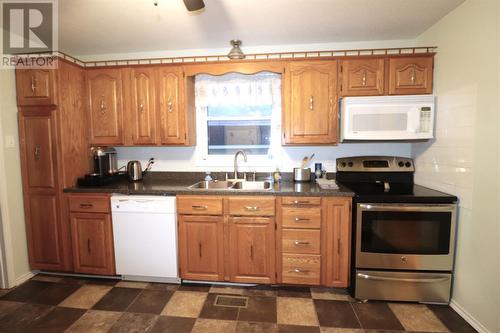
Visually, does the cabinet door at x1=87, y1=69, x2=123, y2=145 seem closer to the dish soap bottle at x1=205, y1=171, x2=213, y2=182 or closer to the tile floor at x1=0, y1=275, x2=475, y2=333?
the dish soap bottle at x1=205, y1=171, x2=213, y2=182

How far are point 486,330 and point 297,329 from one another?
126cm

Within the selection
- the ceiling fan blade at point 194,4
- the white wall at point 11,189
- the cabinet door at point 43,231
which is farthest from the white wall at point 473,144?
the white wall at point 11,189

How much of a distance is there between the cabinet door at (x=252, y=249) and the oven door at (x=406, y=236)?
0.74 metres

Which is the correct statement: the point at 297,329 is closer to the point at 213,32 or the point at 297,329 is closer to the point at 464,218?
the point at 464,218

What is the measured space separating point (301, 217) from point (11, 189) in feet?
8.76

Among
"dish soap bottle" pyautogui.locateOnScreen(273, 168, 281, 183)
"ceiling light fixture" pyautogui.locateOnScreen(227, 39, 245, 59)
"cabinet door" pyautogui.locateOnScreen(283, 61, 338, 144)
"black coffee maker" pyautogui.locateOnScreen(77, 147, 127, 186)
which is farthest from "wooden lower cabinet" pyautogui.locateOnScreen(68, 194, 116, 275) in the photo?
"cabinet door" pyautogui.locateOnScreen(283, 61, 338, 144)

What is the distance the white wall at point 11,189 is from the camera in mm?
2211

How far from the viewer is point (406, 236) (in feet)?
6.49

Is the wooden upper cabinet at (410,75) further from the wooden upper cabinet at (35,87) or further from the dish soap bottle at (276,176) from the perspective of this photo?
the wooden upper cabinet at (35,87)

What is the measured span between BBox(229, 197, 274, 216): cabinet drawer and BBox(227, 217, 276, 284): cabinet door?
54mm

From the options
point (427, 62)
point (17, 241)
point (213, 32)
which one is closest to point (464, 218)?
point (427, 62)

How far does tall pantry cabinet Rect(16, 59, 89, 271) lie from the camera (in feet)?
7.43

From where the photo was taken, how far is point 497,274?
62.9 inches

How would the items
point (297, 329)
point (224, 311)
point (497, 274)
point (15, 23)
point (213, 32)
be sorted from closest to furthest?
point (497, 274) < point (297, 329) < point (224, 311) < point (15, 23) < point (213, 32)
